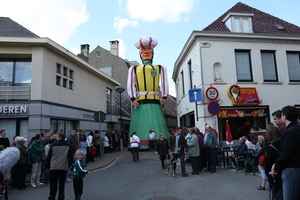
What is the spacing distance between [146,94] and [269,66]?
8.11 metres

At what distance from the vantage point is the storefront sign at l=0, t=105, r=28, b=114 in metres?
13.8

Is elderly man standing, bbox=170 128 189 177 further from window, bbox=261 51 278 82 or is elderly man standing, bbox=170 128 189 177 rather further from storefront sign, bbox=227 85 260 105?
window, bbox=261 51 278 82

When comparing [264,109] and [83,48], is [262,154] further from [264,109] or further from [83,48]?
[83,48]

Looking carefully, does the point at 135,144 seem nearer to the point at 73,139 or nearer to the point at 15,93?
the point at 73,139

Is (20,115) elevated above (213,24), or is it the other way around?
(213,24)

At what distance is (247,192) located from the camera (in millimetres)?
6941

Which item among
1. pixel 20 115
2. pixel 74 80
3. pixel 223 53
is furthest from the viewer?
pixel 74 80

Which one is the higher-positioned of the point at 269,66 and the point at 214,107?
the point at 269,66

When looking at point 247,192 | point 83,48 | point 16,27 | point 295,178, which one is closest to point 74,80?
point 16,27

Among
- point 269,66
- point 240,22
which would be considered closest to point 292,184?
point 269,66

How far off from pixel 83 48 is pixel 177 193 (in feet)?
104

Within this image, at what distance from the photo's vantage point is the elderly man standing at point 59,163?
6480 millimetres

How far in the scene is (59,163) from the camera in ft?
21.3

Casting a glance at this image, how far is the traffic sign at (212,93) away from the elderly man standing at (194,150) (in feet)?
16.9
